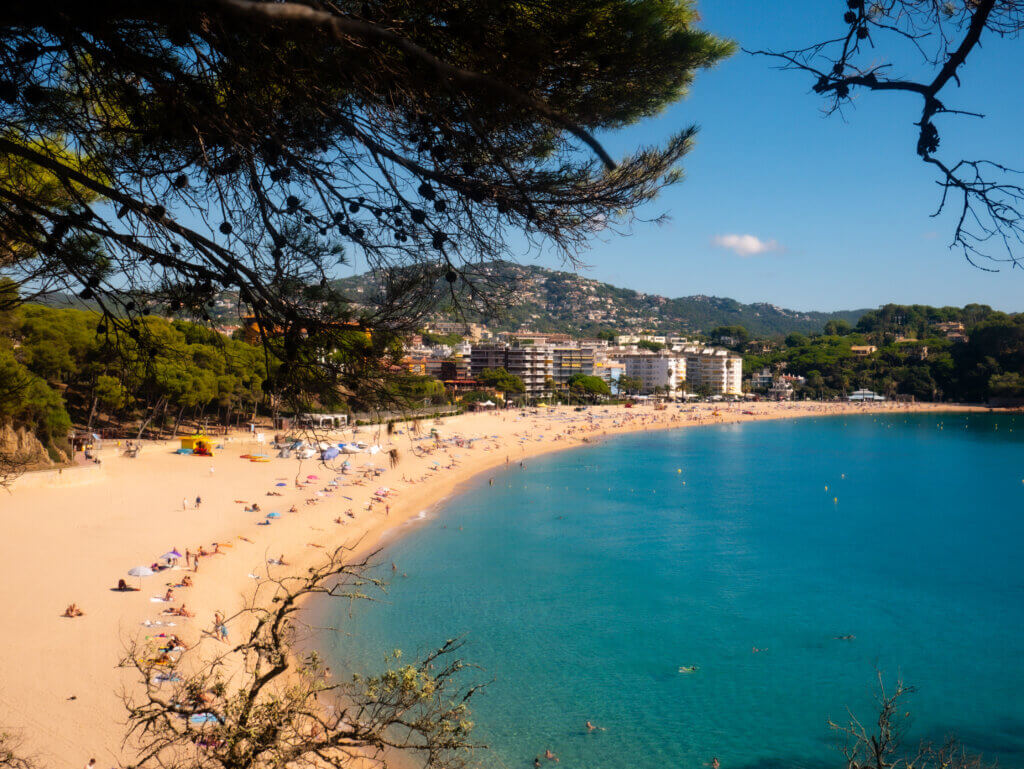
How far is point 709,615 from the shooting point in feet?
47.5

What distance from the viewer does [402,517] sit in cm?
2136

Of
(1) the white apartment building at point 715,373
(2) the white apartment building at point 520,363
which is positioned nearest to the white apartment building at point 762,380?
(1) the white apartment building at point 715,373

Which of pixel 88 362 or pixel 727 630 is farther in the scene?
pixel 88 362

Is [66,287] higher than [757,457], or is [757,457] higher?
[66,287]

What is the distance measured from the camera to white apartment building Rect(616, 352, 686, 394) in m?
84.8

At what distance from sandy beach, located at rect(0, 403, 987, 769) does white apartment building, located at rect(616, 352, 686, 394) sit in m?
57.0

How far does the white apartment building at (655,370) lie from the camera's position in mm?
84750

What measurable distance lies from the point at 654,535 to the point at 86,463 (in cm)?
1645

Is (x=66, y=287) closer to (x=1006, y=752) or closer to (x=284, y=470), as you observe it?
(x=1006, y=752)

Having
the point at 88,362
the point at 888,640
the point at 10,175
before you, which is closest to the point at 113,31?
the point at 10,175

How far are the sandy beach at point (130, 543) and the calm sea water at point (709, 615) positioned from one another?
2249 millimetres

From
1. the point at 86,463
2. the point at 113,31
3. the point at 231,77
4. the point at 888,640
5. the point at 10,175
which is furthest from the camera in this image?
the point at 86,463

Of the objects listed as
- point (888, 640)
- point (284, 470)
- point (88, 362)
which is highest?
point (88, 362)

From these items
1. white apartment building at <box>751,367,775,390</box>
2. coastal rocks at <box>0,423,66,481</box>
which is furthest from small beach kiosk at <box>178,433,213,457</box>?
white apartment building at <box>751,367,775,390</box>
